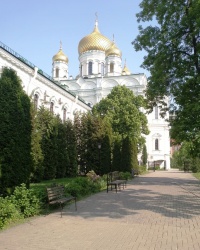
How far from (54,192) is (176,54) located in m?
11.0

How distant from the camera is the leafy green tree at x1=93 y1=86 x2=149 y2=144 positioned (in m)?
31.8

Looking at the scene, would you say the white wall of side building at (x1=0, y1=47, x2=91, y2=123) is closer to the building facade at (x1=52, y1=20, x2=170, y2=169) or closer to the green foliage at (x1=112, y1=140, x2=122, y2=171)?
the green foliage at (x1=112, y1=140, x2=122, y2=171)

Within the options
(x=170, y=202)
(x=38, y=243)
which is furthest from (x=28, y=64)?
(x=38, y=243)

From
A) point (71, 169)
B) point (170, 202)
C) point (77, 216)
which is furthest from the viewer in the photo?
point (71, 169)

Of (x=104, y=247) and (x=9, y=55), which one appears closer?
(x=104, y=247)

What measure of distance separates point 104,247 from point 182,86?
1270 centimetres

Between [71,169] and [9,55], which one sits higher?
[9,55]

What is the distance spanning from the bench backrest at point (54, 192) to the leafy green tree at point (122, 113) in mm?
21181

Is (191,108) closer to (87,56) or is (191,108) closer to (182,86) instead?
(182,86)

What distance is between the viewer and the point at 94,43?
54719 mm

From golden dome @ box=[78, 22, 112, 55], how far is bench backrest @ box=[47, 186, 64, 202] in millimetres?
47605

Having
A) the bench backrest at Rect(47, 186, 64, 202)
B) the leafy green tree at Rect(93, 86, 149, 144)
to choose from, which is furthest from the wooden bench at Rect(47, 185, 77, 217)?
the leafy green tree at Rect(93, 86, 149, 144)

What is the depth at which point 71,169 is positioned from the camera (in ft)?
78.1

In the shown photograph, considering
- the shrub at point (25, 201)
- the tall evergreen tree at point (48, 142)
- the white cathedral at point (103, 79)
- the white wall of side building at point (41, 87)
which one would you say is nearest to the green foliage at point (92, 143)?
the white wall of side building at point (41, 87)
